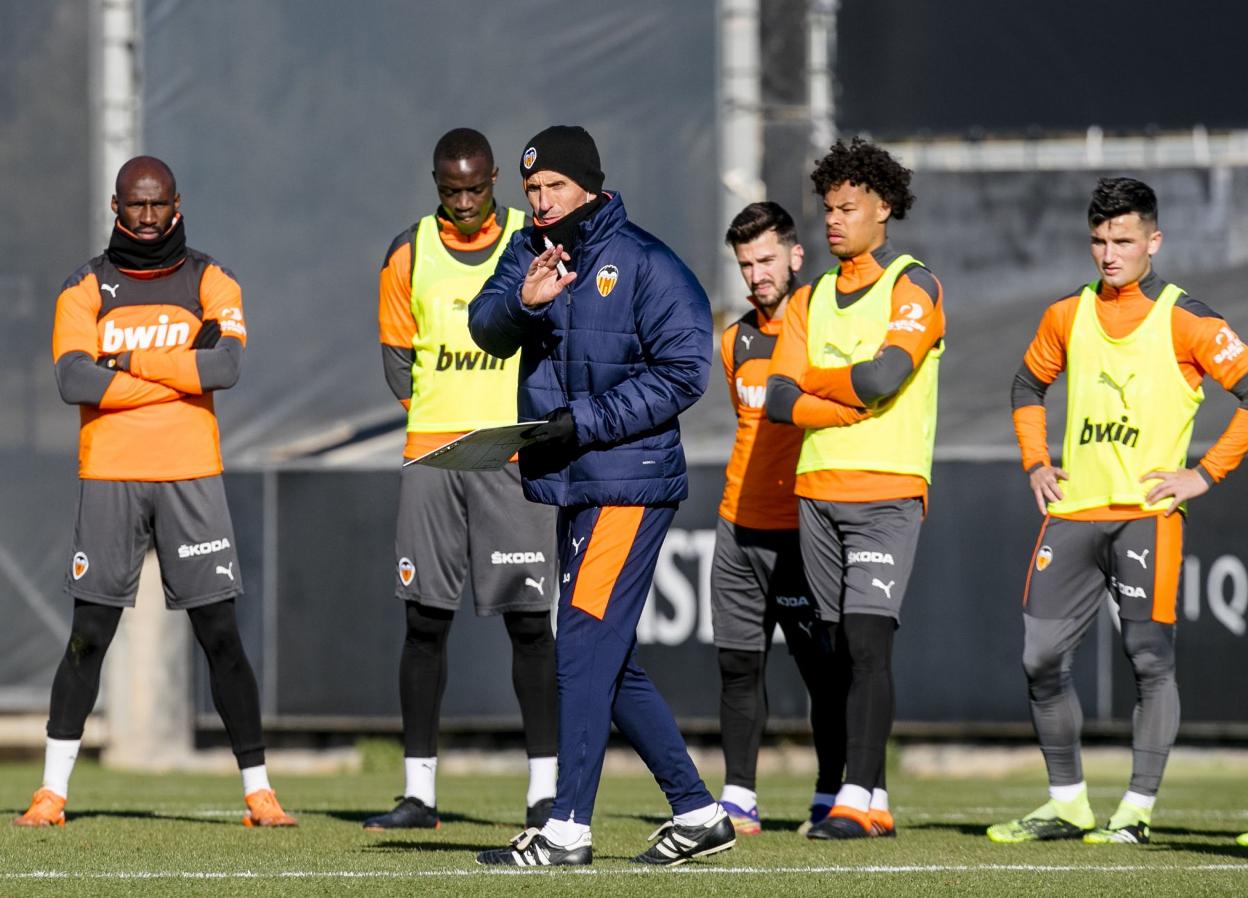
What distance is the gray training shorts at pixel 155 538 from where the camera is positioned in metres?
7.20

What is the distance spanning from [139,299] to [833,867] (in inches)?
128

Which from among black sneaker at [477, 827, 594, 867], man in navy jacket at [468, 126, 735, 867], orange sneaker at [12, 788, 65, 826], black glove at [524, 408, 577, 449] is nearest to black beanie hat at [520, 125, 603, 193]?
man in navy jacket at [468, 126, 735, 867]

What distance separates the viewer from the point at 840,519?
6.96 meters

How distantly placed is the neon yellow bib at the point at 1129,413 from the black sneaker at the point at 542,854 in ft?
7.43

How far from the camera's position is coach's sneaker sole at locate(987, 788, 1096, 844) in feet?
22.7

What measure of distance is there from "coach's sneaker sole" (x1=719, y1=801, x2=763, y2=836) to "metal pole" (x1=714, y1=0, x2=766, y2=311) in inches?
341

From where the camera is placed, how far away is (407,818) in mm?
7125

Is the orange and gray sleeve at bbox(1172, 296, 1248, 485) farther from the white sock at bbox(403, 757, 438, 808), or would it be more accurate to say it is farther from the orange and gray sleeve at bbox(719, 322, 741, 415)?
the white sock at bbox(403, 757, 438, 808)

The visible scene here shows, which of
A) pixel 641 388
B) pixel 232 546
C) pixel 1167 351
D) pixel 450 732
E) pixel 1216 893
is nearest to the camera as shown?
pixel 1216 893

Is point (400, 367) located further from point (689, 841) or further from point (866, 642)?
point (689, 841)

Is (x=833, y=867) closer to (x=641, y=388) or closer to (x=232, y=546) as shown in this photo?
(x=641, y=388)

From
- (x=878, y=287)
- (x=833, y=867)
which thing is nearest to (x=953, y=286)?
(x=878, y=287)

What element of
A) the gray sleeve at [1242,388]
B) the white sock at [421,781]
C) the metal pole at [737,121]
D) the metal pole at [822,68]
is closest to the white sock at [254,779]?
the white sock at [421,781]

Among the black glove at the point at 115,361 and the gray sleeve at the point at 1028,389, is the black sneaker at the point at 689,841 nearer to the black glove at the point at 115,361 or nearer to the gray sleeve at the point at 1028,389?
the gray sleeve at the point at 1028,389
